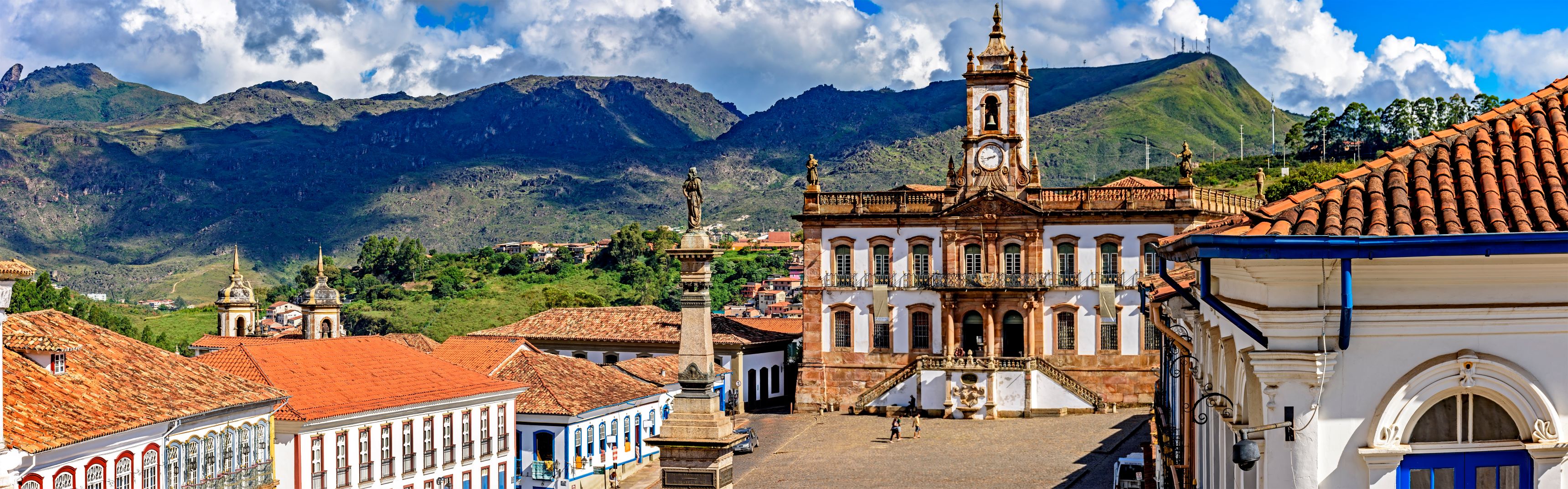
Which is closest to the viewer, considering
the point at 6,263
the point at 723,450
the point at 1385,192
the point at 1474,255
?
the point at 1474,255

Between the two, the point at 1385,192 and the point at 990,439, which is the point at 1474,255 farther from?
the point at 990,439

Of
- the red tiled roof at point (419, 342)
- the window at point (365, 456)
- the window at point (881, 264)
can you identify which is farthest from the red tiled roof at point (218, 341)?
the window at point (881, 264)

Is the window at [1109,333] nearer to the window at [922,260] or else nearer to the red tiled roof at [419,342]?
the window at [922,260]

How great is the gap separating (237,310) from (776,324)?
24.1 m

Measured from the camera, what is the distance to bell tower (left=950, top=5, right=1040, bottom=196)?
55.6 meters

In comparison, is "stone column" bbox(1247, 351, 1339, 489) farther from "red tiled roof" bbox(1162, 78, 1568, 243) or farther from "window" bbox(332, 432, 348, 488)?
"window" bbox(332, 432, 348, 488)

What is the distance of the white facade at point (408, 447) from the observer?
3897cm

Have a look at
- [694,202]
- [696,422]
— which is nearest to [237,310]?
[694,202]

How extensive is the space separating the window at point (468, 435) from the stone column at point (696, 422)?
2042 cm

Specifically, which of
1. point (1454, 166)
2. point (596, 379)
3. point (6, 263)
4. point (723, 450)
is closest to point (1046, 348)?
point (596, 379)

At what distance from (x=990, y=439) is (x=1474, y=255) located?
40.3m

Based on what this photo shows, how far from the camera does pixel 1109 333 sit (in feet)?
181

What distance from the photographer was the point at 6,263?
69.1 ft

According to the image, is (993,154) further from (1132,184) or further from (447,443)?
(447,443)
